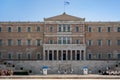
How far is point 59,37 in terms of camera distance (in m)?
69.8

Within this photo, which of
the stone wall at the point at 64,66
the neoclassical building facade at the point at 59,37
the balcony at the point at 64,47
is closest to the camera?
the stone wall at the point at 64,66

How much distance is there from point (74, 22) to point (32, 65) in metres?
13.6

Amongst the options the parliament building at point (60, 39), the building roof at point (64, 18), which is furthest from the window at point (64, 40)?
the building roof at point (64, 18)

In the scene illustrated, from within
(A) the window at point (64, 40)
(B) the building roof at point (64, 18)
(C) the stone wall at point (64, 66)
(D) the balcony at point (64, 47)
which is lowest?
(C) the stone wall at point (64, 66)

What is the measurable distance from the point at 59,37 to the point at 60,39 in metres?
0.41

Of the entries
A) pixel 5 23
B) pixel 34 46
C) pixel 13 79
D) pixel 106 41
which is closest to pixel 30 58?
pixel 34 46

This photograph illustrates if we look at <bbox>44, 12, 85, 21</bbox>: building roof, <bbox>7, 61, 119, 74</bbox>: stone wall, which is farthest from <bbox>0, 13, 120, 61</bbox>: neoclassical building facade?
<bbox>7, 61, 119, 74</bbox>: stone wall

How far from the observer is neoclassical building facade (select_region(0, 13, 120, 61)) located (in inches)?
2744

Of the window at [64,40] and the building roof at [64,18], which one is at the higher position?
the building roof at [64,18]

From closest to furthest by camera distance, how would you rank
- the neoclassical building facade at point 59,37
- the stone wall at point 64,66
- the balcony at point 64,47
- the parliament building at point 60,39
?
the stone wall at point 64,66
the balcony at point 64,47
the parliament building at point 60,39
the neoclassical building facade at point 59,37

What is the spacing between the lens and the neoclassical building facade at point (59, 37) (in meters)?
69.7

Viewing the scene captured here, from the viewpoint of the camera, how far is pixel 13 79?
1459 inches

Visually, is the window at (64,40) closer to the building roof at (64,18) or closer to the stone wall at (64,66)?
the building roof at (64,18)

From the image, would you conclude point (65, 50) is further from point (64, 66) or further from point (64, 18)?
point (64, 66)
